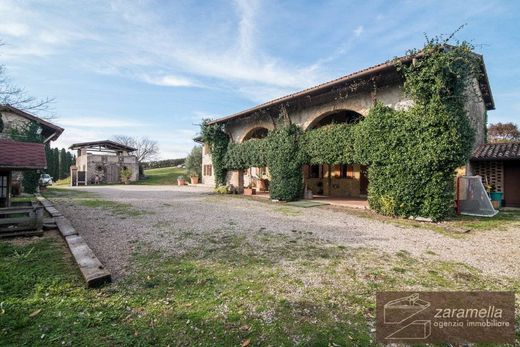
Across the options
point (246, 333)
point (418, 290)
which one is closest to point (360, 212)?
point (418, 290)

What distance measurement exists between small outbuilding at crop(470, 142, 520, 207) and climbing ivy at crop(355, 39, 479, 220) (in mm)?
4978

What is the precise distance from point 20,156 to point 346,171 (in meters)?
14.7

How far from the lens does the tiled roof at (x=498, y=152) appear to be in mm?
11461

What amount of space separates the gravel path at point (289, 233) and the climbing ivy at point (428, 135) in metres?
1.55

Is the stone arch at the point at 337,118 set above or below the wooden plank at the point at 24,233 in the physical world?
above

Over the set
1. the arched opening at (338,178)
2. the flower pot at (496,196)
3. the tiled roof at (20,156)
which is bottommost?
the flower pot at (496,196)

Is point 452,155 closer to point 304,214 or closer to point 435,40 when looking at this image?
point 435,40

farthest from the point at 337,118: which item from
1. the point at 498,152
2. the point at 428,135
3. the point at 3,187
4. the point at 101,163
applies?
the point at 101,163

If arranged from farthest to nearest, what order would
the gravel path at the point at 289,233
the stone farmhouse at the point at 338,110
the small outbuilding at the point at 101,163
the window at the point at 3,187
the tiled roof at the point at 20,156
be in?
1. the small outbuilding at the point at 101,163
2. the stone farmhouse at the point at 338,110
3. the window at the point at 3,187
4. the tiled roof at the point at 20,156
5. the gravel path at the point at 289,233

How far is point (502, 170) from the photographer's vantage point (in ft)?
40.9

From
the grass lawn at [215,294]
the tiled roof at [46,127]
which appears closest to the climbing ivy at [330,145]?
the grass lawn at [215,294]

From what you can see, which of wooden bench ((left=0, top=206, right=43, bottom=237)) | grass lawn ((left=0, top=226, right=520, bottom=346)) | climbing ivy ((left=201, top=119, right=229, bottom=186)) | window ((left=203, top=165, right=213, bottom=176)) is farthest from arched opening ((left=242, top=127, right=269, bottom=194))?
grass lawn ((left=0, top=226, right=520, bottom=346))

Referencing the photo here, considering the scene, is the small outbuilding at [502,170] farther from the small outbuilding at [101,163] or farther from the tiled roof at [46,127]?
the small outbuilding at [101,163]

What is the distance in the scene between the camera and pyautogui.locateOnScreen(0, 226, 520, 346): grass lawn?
254 centimetres
